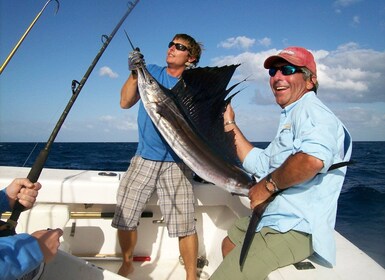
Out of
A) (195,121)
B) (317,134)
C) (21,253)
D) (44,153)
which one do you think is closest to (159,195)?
(195,121)

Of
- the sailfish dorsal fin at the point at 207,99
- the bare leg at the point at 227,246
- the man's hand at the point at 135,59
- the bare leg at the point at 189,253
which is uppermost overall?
the man's hand at the point at 135,59

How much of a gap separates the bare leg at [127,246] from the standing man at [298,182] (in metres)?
0.90

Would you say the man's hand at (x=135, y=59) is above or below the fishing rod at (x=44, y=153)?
above

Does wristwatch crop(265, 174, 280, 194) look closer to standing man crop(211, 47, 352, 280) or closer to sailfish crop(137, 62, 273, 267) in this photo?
standing man crop(211, 47, 352, 280)

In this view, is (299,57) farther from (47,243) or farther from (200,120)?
(47,243)

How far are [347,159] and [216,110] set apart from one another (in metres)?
0.98

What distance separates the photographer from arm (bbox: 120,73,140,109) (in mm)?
2287

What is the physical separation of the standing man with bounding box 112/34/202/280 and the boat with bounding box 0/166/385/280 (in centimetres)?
23

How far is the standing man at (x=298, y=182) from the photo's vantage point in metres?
1.49

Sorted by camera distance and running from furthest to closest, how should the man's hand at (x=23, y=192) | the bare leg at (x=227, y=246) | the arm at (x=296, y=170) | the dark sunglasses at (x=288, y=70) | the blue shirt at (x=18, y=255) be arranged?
the bare leg at (x=227, y=246), the dark sunglasses at (x=288, y=70), the arm at (x=296, y=170), the man's hand at (x=23, y=192), the blue shirt at (x=18, y=255)

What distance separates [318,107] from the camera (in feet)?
5.16

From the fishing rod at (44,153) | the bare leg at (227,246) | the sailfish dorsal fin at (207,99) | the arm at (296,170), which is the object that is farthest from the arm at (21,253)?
the sailfish dorsal fin at (207,99)

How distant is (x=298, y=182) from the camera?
1.51 meters

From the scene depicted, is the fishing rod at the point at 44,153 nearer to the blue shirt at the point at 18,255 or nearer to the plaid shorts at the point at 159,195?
the blue shirt at the point at 18,255
